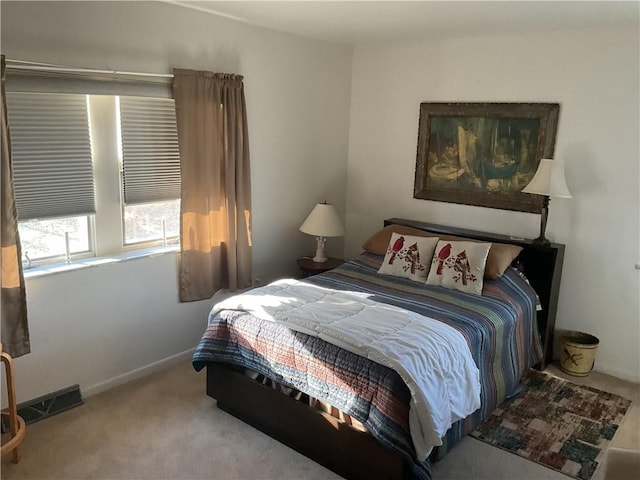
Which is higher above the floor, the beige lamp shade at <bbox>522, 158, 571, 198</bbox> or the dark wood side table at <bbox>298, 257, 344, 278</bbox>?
the beige lamp shade at <bbox>522, 158, 571, 198</bbox>

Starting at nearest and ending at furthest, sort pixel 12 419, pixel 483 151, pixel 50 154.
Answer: pixel 12 419 → pixel 50 154 → pixel 483 151

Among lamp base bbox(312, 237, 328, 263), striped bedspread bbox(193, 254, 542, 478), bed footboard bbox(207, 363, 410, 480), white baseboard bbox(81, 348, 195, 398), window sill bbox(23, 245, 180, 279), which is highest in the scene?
window sill bbox(23, 245, 180, 279)

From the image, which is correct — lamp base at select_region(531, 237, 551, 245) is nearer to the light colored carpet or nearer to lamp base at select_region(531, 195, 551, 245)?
lamp base at select_region(531, 195, 551, 245)

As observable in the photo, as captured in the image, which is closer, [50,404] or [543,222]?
[50,404]

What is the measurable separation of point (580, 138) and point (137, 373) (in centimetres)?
333

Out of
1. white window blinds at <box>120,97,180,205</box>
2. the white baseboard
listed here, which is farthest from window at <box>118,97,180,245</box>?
the white baseboard

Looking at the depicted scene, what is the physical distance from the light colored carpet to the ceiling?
2.37m

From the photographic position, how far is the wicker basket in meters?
3.69

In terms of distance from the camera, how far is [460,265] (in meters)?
3.61

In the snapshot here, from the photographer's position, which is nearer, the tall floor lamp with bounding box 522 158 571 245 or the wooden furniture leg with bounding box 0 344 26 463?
the wooden furniture leg with bounding box 0 344 26 463

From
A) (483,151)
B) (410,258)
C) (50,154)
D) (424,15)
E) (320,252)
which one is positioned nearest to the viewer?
(50,154)

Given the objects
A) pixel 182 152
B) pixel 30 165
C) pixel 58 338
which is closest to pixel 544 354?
pixel 182 152

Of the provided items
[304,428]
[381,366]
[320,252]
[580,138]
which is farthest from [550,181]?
[304,428]

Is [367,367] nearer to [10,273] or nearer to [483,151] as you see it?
[10,273]
